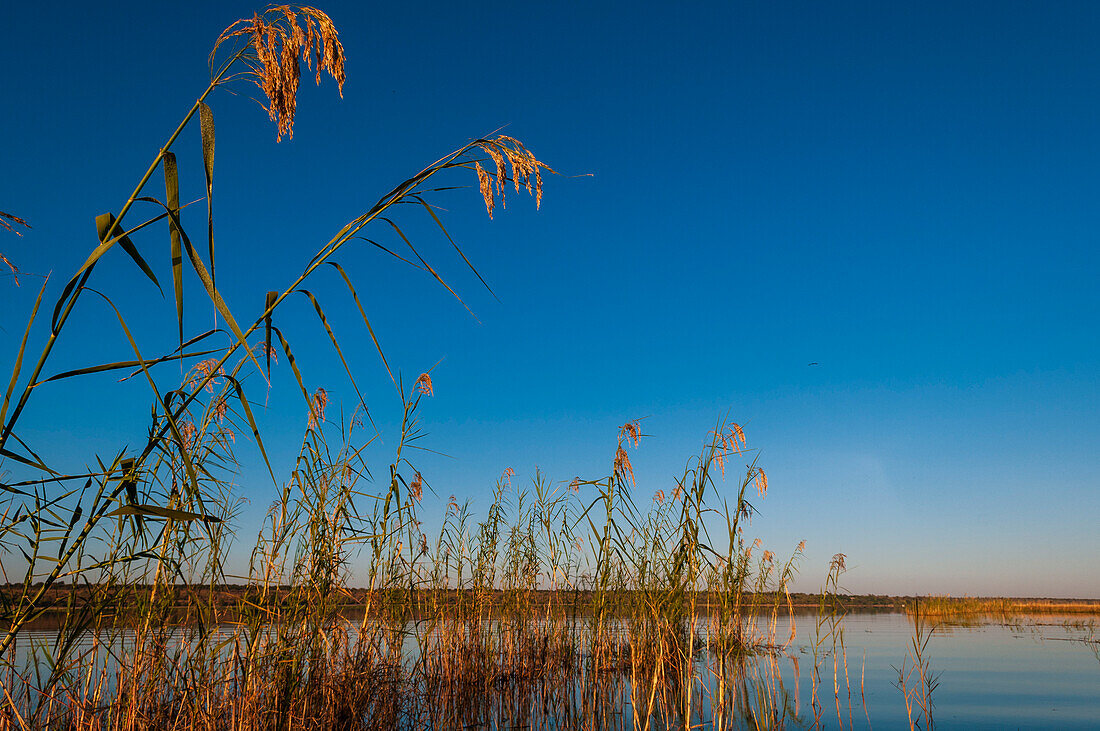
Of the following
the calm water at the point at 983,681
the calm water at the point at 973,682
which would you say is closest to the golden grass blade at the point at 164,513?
the calm water at the point at 973,682

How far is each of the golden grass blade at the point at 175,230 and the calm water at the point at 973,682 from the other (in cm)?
348

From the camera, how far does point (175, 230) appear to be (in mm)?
1219

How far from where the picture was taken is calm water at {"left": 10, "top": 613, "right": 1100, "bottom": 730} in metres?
6.34

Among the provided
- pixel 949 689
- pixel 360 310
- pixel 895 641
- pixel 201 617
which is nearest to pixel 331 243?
pixel 360 310

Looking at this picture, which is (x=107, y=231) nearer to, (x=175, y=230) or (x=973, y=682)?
(x=175, y=230)

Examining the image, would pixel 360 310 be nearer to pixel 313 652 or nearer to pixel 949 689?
pixel 313 652

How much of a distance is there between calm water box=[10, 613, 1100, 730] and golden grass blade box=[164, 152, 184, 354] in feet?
11.4

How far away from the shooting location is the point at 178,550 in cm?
310

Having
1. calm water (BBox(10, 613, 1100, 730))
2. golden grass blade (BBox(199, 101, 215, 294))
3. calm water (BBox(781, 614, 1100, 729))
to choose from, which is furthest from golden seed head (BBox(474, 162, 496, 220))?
calm water (BBox(781, 614, 1100, 729))

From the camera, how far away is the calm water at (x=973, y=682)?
6340 millimetres

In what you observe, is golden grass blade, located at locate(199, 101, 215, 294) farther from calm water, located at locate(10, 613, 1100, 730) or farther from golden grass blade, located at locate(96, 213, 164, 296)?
calm water, located at locate(10, 613, 1100, 730)

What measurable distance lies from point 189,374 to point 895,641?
14483 mm

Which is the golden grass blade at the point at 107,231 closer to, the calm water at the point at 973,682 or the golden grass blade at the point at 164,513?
the golden grass blade at the point at 164,513

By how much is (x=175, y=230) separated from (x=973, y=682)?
1034cm
